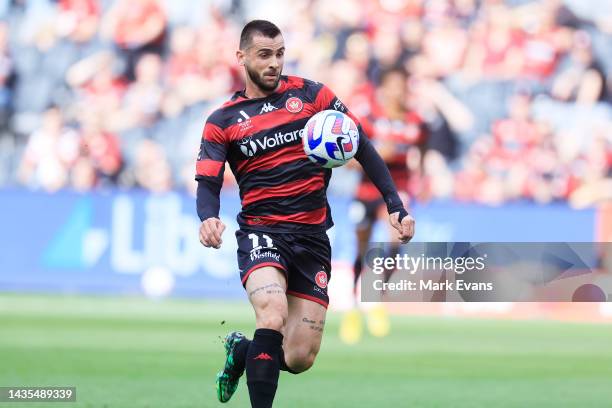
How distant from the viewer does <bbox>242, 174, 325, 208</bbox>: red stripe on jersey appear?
6250 mm

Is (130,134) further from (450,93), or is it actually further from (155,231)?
(450,93)

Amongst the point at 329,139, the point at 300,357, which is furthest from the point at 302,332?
the point at 329,139

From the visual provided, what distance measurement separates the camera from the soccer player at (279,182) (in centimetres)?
611

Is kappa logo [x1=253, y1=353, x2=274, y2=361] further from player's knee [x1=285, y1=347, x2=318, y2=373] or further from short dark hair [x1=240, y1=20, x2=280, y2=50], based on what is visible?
short dark hair [x1=240, y1=20, x2=280, y2=50]

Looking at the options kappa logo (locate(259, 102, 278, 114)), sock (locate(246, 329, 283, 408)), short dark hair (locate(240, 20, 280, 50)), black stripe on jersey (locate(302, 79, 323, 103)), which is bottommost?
sock (locate(246, 329, 283, 408))

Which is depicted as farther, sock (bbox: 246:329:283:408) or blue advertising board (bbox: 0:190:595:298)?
blue advertising board (bbox: 0:190:595:298)

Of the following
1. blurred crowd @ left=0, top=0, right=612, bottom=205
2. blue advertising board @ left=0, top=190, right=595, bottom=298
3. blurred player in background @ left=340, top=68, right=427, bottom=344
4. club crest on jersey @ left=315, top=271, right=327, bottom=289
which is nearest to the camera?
club crest on jersey @ left=315, top=271, right=327, bottom=289

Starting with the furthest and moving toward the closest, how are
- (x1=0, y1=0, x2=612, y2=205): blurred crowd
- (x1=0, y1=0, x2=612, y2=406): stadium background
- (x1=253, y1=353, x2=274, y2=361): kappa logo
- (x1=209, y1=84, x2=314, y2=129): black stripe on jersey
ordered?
1. (x1=0, y1=0, x2=612, y2=205): blurred crowd
2. (x1=0, y1=0, x2=612, y2=406): stadium background
3. (x1=209, y1=84, x2=314, y2=129): black stripe on jersey
4. (x1=253, y1=353, x2=274, y2=361): kappa logo

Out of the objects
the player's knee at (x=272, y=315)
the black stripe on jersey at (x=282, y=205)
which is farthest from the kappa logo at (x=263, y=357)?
the black stripe on jersey at (x=282, y=205)

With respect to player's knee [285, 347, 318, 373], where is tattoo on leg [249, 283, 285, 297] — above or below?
above

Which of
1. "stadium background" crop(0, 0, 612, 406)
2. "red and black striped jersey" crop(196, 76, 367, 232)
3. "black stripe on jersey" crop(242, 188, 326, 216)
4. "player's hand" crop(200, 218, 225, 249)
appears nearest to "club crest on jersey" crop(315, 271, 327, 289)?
"red and black striped jersey" crop(196, 76, 367, 232)

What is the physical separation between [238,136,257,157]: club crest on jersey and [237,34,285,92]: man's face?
29 cm

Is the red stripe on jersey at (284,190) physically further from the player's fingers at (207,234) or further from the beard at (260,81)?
the player's fingers at (207,234)

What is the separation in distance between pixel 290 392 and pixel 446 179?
9507 millimetres
